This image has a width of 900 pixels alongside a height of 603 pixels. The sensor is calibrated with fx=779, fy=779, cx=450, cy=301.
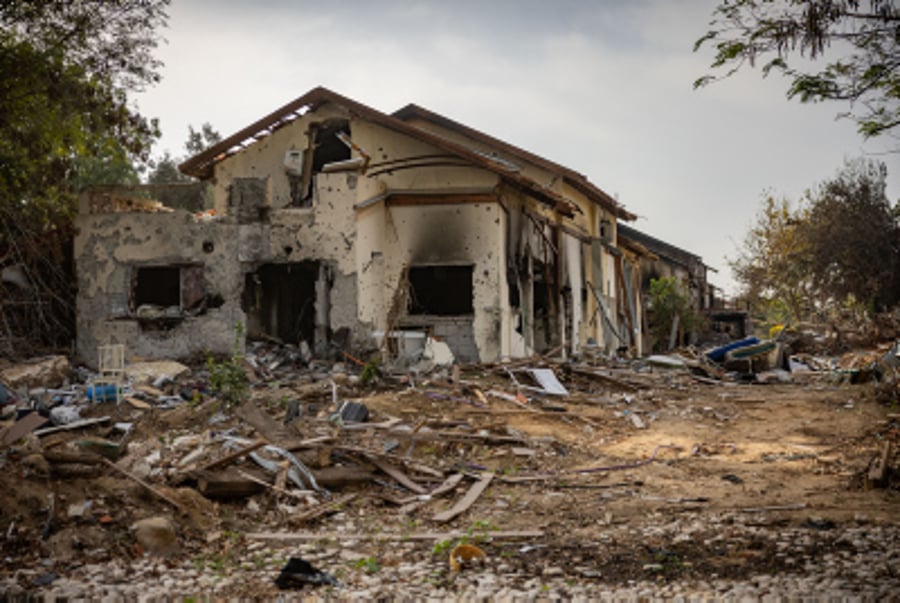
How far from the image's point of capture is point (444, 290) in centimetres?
1998

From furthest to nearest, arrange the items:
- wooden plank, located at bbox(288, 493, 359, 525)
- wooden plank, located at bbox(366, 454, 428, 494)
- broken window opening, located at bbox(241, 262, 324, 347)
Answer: broken window opening, located at bbox(241, 262, 324, 347), wooden plank, located at bbox(366, 454, 428, 494), wooden plank, located at bbox(288, 493, 359, 525)

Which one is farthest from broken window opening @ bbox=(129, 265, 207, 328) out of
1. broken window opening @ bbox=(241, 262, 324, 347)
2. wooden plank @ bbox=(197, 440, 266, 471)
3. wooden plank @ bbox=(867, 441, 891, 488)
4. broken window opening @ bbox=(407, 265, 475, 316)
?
wooden plank @ bbox=(867, 441, 891, 488)

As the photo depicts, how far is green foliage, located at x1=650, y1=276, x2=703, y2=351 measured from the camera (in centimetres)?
2928

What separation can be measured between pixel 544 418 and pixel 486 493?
4214 millimetres

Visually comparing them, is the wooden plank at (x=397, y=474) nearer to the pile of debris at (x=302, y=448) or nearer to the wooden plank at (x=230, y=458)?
the pile of debris at (x=302, y=448)

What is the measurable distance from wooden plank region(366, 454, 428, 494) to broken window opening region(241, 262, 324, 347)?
29.1 feet

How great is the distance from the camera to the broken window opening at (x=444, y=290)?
63.4 ft

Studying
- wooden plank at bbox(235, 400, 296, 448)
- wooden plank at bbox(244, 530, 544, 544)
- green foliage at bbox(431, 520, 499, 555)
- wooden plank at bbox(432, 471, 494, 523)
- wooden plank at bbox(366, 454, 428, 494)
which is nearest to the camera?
green foliage at bbox(431, 520, 499, 555)

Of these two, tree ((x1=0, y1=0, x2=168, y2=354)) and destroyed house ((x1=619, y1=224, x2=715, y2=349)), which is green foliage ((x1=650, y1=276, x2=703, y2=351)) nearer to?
destroyed house ((x1=619, y1=224, x2=715, y2=349))

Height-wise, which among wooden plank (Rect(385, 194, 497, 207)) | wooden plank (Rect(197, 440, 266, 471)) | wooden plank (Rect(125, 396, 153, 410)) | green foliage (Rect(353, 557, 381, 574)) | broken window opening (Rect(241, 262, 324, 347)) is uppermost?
wooden plank (Rect(385, 194, 497, 207))

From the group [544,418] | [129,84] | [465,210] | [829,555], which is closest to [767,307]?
[465,210]

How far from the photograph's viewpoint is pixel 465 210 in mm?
17562

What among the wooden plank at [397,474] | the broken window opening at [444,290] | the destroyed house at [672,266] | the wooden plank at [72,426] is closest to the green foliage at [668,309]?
the destroyed house at [672,266]

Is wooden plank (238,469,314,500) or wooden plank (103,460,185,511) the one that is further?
wooden plank (238,469,314,500)
